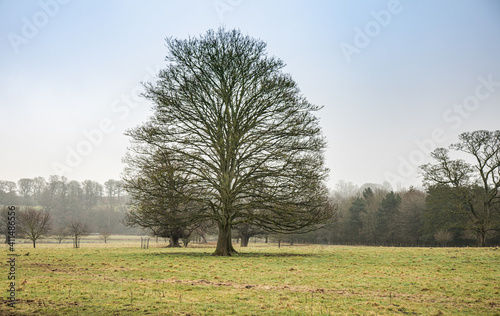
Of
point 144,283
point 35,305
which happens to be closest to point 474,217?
Result: point 144,283

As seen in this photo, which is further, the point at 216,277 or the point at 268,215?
the point at 268,215

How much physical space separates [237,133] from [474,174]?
28467 millimetres

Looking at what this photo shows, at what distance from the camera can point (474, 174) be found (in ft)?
114

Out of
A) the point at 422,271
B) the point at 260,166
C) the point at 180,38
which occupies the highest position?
the point at 180,38

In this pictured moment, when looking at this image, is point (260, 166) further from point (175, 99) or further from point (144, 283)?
point (144, 283)

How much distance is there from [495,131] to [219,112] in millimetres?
28319

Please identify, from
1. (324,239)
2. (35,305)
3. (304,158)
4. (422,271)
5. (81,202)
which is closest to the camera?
(35,305)

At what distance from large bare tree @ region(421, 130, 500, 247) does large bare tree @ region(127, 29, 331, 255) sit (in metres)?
22.3

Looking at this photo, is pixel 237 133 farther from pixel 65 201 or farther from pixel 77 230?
pixel 65 201

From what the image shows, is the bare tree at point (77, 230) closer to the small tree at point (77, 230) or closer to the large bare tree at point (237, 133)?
the small tree at point (77, 230)

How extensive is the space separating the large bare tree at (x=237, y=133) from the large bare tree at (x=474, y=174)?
22.3 m

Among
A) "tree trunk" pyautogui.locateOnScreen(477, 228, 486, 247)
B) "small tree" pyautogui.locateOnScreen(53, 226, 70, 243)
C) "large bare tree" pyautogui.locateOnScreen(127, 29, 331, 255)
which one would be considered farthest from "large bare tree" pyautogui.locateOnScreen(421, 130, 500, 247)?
"small tree" pyautogui.locateOnScreen(53, 226, 70, 243)

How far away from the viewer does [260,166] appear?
20125 mm

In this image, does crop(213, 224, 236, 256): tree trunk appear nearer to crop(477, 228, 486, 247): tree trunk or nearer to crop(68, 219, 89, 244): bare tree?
crop(68, 219, 89, 244): bare tree
